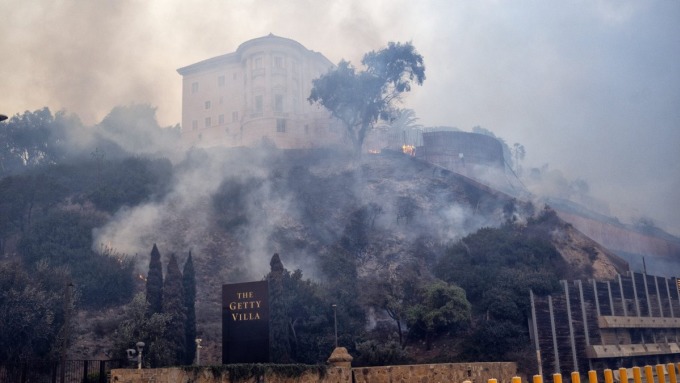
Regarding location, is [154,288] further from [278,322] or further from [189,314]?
[278,322]

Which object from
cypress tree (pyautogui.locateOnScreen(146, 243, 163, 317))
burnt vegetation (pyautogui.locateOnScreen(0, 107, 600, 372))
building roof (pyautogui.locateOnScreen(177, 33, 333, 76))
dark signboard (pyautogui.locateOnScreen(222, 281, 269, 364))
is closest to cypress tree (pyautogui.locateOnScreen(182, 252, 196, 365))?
burnt vegetation (pyautogui.locateOnScreen(0, 107, 600, 372))

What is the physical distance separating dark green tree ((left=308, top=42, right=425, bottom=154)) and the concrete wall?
4079 centimetres

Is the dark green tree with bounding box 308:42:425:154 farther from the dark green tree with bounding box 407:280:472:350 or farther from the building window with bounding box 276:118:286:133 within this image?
the dark green tree with bounding box 407:280:472:350

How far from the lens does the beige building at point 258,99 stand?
76312 mm

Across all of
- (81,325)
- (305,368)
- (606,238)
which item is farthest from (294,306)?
(606,238)

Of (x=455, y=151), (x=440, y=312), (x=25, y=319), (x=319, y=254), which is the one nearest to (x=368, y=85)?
(x=455, y=151)

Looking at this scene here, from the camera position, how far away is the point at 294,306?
4106cm

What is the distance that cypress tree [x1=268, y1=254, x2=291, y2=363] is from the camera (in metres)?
36.6

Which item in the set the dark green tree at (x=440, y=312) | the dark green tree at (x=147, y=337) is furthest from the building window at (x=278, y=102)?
the dark green tree at (x=147, y=337)

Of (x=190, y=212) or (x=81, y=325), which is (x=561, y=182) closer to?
(x=190, y=212)

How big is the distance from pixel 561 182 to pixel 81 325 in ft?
251

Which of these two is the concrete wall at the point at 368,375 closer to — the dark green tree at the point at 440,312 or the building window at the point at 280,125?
the dark green tree at the point at 440,312

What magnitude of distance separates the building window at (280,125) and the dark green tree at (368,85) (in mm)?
9098

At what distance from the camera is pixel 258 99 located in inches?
3068
